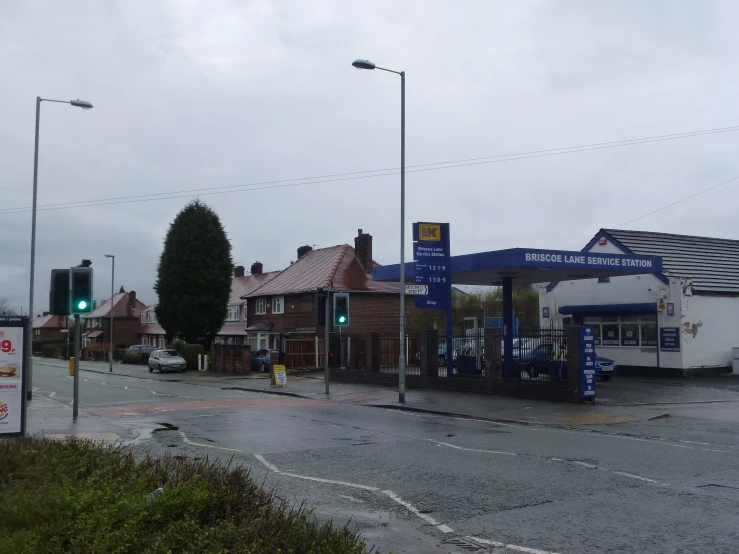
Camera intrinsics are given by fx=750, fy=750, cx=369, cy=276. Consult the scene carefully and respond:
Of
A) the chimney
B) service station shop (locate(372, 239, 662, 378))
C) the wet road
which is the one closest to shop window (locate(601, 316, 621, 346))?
service station shop (locate(372, 239, 662, 378))

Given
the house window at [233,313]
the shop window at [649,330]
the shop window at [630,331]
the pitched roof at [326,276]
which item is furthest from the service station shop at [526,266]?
the house window at [233,313]

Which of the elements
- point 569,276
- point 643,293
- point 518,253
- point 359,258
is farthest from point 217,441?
point 359,258

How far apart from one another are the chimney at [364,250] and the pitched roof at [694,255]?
64.3ft

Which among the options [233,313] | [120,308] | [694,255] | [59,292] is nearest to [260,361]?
[233,313]

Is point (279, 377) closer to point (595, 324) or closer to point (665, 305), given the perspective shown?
point (595, 324)

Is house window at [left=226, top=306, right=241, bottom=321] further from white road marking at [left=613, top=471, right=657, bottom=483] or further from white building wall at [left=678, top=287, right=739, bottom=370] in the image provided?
white road marking at [left=613, top=471, right=657, bottom=483]

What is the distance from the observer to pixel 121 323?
9231 centimetres

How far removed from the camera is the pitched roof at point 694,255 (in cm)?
3366

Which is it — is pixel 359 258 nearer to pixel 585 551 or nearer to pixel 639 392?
pixel 639 392

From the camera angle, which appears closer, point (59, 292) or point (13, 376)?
point (13, 376)

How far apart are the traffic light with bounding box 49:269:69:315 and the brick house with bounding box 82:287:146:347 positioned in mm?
76399

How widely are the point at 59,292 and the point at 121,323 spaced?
78961 mm

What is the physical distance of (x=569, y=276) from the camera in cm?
3038

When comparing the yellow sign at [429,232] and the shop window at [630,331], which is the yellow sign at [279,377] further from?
the shop window at [630,331]
